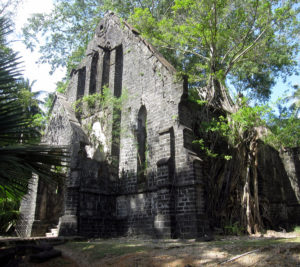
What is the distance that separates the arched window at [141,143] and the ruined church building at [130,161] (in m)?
0.04

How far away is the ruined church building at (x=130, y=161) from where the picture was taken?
10750mm

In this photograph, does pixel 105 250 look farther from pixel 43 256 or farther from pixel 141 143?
pixel 141 143

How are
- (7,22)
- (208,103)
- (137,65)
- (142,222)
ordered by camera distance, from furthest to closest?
(137,65)
(208,103)
(142,222)
(7,22)

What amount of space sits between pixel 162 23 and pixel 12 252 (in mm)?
11537

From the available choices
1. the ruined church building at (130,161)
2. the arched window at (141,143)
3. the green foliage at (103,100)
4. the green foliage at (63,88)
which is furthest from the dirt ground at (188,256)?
the green foliage at (63,88)

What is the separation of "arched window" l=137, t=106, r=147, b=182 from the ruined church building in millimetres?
45

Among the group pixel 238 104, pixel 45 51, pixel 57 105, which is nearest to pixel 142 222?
pixel 238 104

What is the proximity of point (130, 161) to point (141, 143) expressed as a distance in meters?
0.97

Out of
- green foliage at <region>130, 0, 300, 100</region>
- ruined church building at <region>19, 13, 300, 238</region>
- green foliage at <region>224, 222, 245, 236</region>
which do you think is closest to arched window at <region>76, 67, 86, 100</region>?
ruined church building at <region>19, 13, 300, 238</region>

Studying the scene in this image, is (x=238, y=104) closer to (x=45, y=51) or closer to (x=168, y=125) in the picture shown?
(x=168, y=125)

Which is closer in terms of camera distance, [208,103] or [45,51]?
[208,103]

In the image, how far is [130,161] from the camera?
13273mm

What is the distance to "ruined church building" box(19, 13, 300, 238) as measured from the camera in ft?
35.3

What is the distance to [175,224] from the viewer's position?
10.5m
